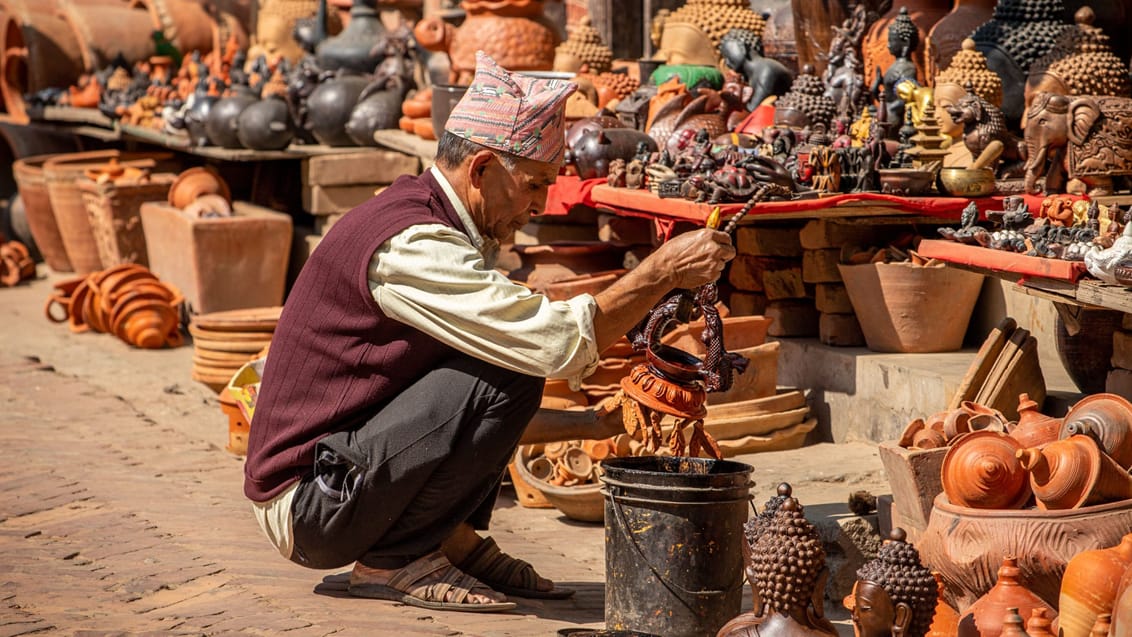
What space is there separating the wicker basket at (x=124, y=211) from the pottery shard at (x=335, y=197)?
5.10 ft

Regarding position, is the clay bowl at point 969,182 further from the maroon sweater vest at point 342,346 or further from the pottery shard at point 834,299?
the maroon sweater vest at point 342,346

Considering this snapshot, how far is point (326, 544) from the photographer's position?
12.0ft

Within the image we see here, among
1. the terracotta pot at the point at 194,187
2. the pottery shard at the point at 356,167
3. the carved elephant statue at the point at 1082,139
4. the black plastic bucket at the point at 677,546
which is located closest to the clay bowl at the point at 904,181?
the carved elephant statue at the point at 1082,139

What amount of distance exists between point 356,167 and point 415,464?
591cm

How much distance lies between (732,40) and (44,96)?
9.09 m

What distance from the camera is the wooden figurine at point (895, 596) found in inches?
116

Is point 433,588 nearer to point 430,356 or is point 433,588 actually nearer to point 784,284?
point 430,356

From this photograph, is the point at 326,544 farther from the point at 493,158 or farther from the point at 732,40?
the point at 732,40

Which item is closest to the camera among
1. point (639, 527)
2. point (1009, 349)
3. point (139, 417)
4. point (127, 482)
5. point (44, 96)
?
point (639, 527)

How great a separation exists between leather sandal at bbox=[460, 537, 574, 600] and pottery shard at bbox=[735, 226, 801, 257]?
7.49 ft

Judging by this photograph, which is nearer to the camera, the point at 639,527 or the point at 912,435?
the point at 639,527

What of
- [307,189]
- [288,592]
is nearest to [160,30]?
[307,189]

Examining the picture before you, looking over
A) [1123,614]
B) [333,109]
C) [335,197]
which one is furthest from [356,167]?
[1123,614]

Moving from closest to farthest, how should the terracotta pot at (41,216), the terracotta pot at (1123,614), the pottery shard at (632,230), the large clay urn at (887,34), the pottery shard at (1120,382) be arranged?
1. the terracotta pot at (1123,614)
2. the pottery shard at (1120,382)
3. the pottery shard at (632,230)
4. the large clay urn at (887,34)
5. the terracotta pot at (41,216)
